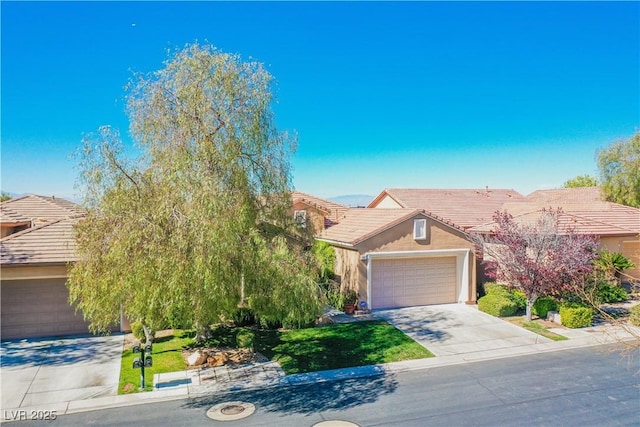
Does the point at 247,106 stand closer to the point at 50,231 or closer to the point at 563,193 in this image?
the point at 50,231

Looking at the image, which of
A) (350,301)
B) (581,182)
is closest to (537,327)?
(350,301)

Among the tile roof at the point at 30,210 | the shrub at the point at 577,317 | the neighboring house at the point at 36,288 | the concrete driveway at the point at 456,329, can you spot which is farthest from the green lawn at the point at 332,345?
the tile roof at the point at 30,210

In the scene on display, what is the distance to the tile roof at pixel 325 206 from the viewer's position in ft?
92.2

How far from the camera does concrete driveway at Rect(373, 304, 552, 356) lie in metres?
14.5

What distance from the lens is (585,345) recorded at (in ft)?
47.8

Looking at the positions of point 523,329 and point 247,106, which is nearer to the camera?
point 247,106

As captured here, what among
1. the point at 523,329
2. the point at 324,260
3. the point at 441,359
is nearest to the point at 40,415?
the point at 441,359

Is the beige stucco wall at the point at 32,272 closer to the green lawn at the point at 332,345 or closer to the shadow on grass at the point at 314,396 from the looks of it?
the green lawn at the point at 332,345

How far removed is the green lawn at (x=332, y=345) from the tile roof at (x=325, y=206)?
1075 centimetres

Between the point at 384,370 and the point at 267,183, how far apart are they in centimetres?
651

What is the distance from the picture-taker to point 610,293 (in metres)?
20.1

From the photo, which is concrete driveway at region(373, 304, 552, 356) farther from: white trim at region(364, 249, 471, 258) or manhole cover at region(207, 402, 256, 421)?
manhole cover at region(207, 402, 256, 421)

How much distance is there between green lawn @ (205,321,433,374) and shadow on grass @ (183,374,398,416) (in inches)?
44.6

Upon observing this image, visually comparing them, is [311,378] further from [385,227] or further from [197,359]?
[385,227]
